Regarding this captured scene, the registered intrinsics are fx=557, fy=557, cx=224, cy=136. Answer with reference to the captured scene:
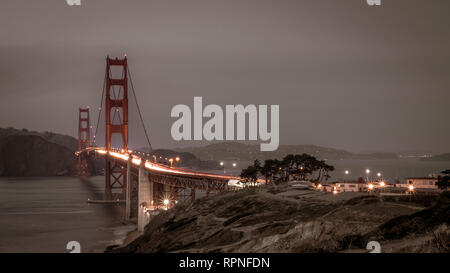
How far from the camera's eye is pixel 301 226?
816 inches

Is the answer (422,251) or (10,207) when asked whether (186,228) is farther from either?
(10,207)

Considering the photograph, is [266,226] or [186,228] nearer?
[266,226]

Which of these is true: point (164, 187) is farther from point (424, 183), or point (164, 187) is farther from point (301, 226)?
point (301, 226)

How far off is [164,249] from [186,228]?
12.4 ft

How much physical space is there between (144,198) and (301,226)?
34.7m

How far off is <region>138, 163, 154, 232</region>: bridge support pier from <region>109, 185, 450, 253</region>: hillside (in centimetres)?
1027

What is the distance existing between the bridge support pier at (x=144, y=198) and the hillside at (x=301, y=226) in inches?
404

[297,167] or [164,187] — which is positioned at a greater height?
[297,167]

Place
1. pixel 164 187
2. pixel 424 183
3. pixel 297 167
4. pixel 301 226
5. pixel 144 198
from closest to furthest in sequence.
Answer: pixel 301 226, pixel 424 183, pixel 144 198, pixel 297 167, pixel 164 187

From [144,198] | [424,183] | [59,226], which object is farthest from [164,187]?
[424,183]

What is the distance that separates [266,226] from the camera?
24.1 metres

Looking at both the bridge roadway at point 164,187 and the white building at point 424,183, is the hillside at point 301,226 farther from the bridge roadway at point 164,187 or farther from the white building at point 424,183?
the bridge roadway at point 164,187

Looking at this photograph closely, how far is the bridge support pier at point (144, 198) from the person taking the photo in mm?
47406
